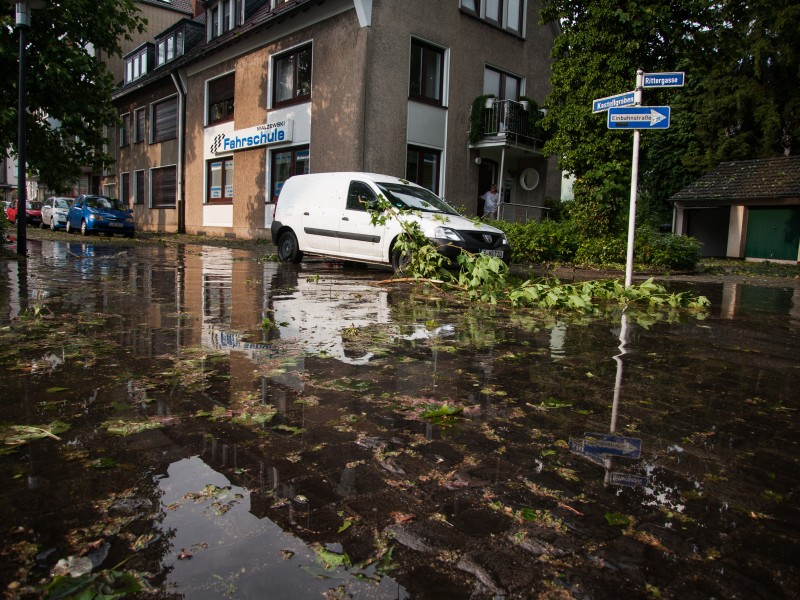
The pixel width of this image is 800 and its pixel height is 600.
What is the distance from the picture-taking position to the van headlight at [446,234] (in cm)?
1049

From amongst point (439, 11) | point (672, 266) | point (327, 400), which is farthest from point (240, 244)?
point (327, 400)

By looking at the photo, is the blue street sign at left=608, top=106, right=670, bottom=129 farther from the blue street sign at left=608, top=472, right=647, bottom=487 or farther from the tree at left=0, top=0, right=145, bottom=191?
the tree at left=0, top=0, right=145, bottom=191

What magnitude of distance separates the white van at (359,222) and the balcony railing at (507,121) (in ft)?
29.1

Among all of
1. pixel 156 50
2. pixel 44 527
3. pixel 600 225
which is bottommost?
pixel 44 527

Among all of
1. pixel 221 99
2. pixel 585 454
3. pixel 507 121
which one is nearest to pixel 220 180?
pixel 221 99

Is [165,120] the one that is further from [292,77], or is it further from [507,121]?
[507,121]

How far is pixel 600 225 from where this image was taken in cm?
1619

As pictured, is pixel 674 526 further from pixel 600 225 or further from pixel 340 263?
pixel 600 225

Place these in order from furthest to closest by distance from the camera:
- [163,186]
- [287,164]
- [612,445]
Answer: [163,186] < [287,164] < [612,445]

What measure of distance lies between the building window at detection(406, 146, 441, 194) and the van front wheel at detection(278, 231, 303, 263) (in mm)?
6485

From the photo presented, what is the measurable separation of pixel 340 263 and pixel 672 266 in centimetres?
840

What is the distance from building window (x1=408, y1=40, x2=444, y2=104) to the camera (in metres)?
19.7

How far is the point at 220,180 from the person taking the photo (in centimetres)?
2584

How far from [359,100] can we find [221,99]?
9644 millimetres
